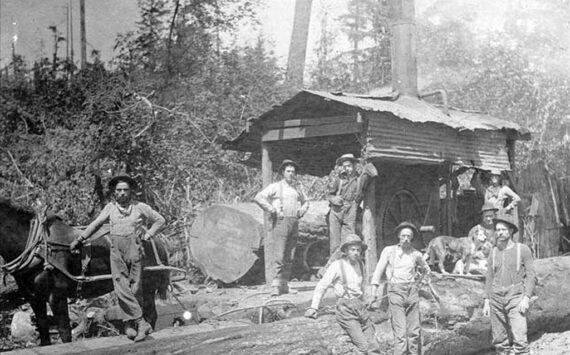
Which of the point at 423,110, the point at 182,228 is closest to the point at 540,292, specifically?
the point at 423,110

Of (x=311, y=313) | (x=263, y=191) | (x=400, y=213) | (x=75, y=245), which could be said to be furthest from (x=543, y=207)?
(x=75, y=245)

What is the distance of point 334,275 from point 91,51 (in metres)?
10.2

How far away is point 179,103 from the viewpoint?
15250 millimetres

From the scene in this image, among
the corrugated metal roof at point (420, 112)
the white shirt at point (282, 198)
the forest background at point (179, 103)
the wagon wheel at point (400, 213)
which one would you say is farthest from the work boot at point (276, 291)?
the forest background at point (179, 103)

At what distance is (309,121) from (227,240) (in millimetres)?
2956

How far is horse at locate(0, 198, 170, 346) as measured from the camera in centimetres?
798

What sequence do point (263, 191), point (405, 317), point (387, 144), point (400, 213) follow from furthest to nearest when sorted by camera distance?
point (400, 213) → point (387, 144) → point (263, 191) → point (405, 317)

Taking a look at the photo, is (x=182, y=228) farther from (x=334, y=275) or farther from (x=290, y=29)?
(x=290, y=29)

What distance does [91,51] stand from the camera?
1518cm

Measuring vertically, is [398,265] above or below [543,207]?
below

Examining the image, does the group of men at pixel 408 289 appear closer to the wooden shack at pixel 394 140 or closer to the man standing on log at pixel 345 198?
the man standing on log at pixel 345 198

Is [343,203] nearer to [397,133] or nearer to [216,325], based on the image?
[397,133]

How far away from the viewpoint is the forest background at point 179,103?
43.5 ft

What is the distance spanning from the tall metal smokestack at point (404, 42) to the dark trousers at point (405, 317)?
26.7 ft
